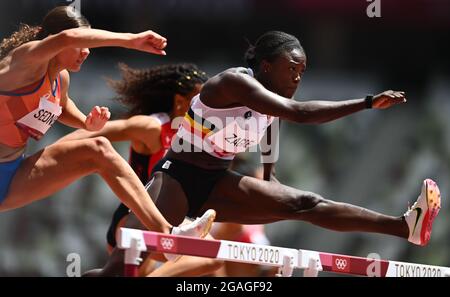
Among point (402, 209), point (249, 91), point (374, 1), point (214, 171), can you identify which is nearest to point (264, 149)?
point (214, 171)

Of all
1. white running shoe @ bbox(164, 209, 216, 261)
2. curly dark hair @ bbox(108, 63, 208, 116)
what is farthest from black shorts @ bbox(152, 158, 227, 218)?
curly dark hair @ bbox(108, 63, 208, 116)

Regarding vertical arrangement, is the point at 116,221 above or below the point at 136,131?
below

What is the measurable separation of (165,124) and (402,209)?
465 centimetres

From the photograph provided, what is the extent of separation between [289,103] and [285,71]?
1.77ft

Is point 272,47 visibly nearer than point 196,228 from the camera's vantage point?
No

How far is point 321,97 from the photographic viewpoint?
11.8 m

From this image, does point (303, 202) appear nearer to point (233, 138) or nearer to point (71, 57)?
point (233, 138)

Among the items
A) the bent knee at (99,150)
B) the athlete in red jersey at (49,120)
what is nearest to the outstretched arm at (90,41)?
the athlete in red jersey at (49,120)

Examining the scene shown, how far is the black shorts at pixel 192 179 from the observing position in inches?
252

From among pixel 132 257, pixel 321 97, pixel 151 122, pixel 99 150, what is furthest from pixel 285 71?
pixel 321 97

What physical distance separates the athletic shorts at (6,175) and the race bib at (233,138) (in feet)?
4.26

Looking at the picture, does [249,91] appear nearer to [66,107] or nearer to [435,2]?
[66,107]

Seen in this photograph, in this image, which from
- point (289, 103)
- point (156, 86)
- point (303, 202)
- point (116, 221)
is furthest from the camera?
point (156, 86)

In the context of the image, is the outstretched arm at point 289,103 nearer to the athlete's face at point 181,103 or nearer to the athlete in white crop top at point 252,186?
the athlete in white crop top at point 252,186
